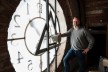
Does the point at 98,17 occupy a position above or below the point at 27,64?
above

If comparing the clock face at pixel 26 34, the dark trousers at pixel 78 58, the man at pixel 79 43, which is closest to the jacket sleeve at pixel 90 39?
the man at pixel 79 43

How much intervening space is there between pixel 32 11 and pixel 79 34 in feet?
3.02

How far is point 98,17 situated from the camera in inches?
184

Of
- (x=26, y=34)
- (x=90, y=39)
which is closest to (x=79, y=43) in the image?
(x=90, y=39)

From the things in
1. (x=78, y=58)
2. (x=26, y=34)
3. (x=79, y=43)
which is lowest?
(x=78, y=58)

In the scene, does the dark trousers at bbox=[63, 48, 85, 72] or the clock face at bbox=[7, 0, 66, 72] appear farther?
the dark trousers at bbox=[63, 48, 85, 72]

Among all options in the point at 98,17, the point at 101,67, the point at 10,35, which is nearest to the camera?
the point at 10,35

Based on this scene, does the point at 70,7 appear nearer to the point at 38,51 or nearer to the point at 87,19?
the point at 87,19

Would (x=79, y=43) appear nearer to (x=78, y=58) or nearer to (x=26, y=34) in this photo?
(x=78, y=58)

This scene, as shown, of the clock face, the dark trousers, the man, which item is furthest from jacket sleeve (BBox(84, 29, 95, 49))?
the clock face

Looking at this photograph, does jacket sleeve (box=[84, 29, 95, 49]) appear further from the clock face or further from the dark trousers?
the clock face

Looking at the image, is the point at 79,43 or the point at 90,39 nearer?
the point at 90,39

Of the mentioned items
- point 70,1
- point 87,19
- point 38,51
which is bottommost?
point 38,51

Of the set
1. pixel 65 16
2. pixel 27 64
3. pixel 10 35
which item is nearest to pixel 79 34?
pixel 65 16
